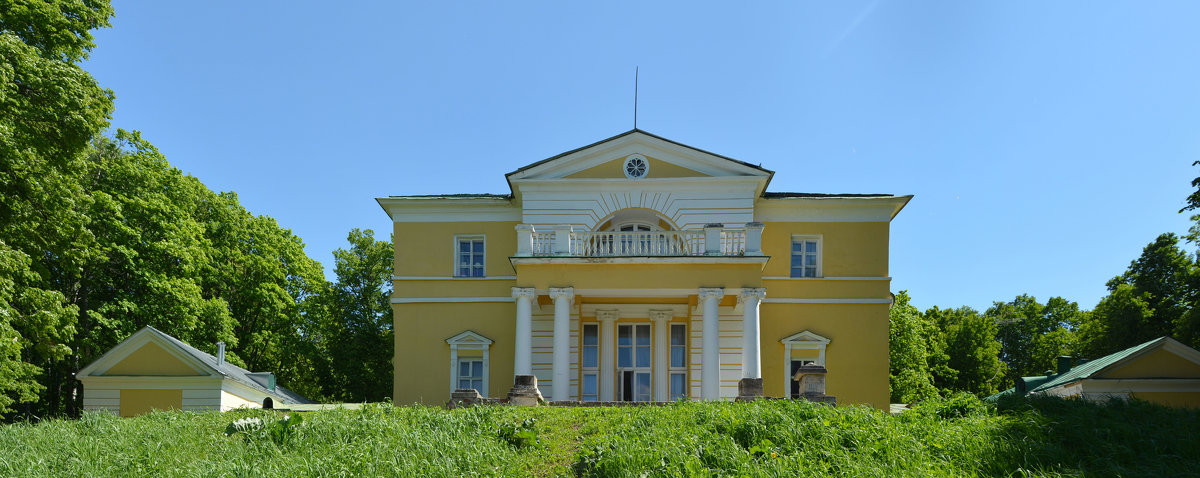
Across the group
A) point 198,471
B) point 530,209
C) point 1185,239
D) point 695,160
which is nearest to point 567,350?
point 530,209

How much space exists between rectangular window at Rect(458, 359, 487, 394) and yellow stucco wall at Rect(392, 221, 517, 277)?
253cm

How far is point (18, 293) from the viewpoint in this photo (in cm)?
1673

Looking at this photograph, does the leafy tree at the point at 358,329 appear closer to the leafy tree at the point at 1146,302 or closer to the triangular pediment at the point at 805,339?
the triangular pediment at the point at 805,339

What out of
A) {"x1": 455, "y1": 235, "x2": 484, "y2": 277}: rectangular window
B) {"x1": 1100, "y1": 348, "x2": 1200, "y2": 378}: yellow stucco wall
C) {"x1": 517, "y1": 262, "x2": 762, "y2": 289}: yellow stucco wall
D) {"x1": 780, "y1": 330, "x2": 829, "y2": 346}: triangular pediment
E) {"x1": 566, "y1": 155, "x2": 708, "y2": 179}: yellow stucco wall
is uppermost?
{"x1": 566, "y1": 155, "x2": 708, "y2": 179}: yellow stucco wall

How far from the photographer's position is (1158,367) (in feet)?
68.8

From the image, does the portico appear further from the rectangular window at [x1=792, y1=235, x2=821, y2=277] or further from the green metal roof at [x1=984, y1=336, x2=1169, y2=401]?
the green metal roof at [x1=984, y1=336, x2=1169, y2=401]

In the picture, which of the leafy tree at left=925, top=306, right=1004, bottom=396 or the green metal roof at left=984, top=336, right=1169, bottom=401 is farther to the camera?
the leafy tree at left=925, top=306, right=1004, bottom=396

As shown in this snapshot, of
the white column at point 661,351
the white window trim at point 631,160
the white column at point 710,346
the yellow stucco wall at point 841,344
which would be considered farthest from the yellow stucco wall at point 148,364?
the yellow stucco wall at point 841,344

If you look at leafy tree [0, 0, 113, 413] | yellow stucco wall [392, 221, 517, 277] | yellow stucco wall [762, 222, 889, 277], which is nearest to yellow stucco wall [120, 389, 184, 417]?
leafy tree [0, 0, 113, 413]

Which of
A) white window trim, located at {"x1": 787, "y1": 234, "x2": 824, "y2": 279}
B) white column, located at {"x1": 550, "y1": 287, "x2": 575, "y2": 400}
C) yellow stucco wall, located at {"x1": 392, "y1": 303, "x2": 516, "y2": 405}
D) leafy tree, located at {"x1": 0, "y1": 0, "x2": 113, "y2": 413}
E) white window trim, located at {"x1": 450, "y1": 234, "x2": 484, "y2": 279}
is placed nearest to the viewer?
leafy tree, located at {"x1": 0, "y1": 0, "x2": 113, "y2": 413}

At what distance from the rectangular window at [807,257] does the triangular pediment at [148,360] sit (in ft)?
52.4

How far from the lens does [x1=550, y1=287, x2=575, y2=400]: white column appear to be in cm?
1881

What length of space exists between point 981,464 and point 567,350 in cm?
1198

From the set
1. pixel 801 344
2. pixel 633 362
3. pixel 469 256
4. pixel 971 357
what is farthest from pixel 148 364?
pixel 971 357
